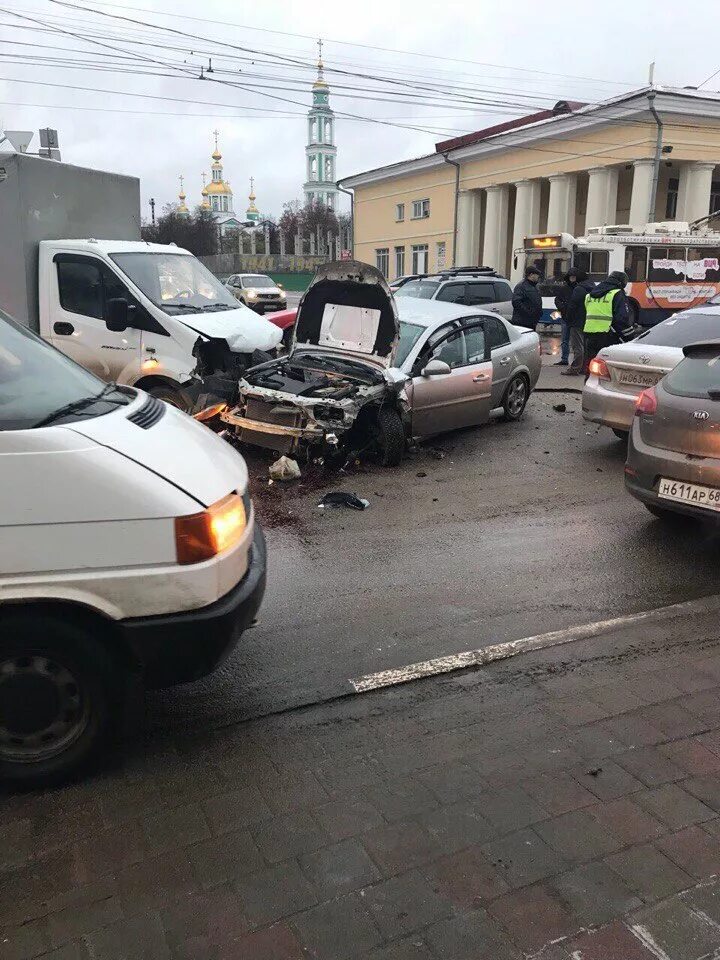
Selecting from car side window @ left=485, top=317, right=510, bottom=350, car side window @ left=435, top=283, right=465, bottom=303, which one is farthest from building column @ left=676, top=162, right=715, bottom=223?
car side window @ left=485, top=317, right=510, bottom=350

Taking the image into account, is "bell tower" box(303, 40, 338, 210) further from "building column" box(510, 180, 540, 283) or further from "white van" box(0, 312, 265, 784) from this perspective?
"white van" box(0, 312, 265, 784)

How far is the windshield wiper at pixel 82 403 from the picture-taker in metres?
3.07

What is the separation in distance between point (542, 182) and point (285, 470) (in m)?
35.1

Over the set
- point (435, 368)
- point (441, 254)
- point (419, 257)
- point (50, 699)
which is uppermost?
point (441, 254)

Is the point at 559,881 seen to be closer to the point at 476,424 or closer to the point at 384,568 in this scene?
the point at 384,568

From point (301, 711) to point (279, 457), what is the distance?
196 inches

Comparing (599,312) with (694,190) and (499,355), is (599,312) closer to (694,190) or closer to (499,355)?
(499,355)

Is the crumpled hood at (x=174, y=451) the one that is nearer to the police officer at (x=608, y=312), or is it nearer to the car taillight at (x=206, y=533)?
the car taillight at (x=206, y=533)

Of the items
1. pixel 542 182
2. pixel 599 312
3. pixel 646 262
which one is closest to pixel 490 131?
pixel 542 182

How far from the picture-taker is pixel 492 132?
129 ft

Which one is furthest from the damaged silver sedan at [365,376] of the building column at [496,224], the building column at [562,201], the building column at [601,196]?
the building column at [496,224]

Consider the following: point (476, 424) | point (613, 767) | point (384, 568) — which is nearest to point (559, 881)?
point (613, 767)

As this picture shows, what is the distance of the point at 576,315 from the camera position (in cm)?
1455

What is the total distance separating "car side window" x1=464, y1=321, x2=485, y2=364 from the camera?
9.38 metres
